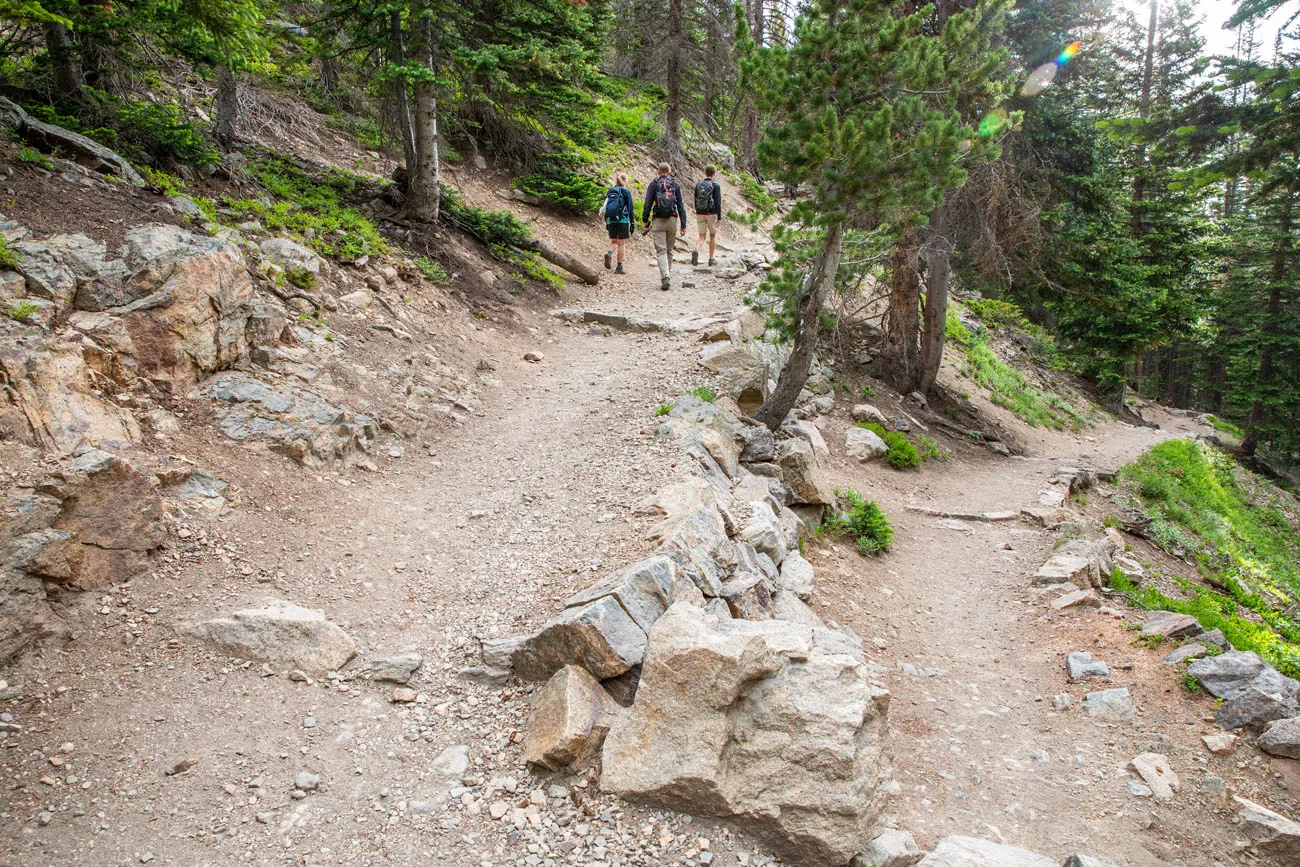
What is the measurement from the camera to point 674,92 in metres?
20.1

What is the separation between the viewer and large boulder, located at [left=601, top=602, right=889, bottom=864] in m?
3.97

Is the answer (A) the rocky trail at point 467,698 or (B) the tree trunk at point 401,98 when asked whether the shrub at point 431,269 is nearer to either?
(B) the tree trunk at point 401,98

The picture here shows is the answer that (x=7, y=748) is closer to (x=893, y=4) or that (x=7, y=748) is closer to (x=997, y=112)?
(x=893, y=4)

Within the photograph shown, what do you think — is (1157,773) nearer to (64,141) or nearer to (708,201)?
(64,141)

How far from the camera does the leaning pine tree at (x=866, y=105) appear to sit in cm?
773

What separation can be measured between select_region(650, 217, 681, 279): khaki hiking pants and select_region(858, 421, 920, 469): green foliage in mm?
5433

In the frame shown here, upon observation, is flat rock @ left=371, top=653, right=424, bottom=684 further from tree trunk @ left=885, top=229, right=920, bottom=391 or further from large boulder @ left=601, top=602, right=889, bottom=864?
tree trunk @ left=885, top=229, right=920, bottom=391

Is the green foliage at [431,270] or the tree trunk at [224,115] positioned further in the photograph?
the green foliage at [431,270]

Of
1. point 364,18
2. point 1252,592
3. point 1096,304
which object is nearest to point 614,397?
point 364,18

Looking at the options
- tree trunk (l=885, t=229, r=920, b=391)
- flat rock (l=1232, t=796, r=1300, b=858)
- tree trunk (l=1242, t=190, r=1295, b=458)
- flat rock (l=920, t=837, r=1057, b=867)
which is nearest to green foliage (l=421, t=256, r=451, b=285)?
tree trunk (l=885, t=229, r=920, b=391)

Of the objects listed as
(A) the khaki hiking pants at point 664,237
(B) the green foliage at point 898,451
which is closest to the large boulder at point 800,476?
(B) the green foliage at point 898,451

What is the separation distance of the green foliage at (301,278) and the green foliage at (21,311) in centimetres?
335

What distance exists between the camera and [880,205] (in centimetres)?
814

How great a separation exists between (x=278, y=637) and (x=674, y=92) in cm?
1943
